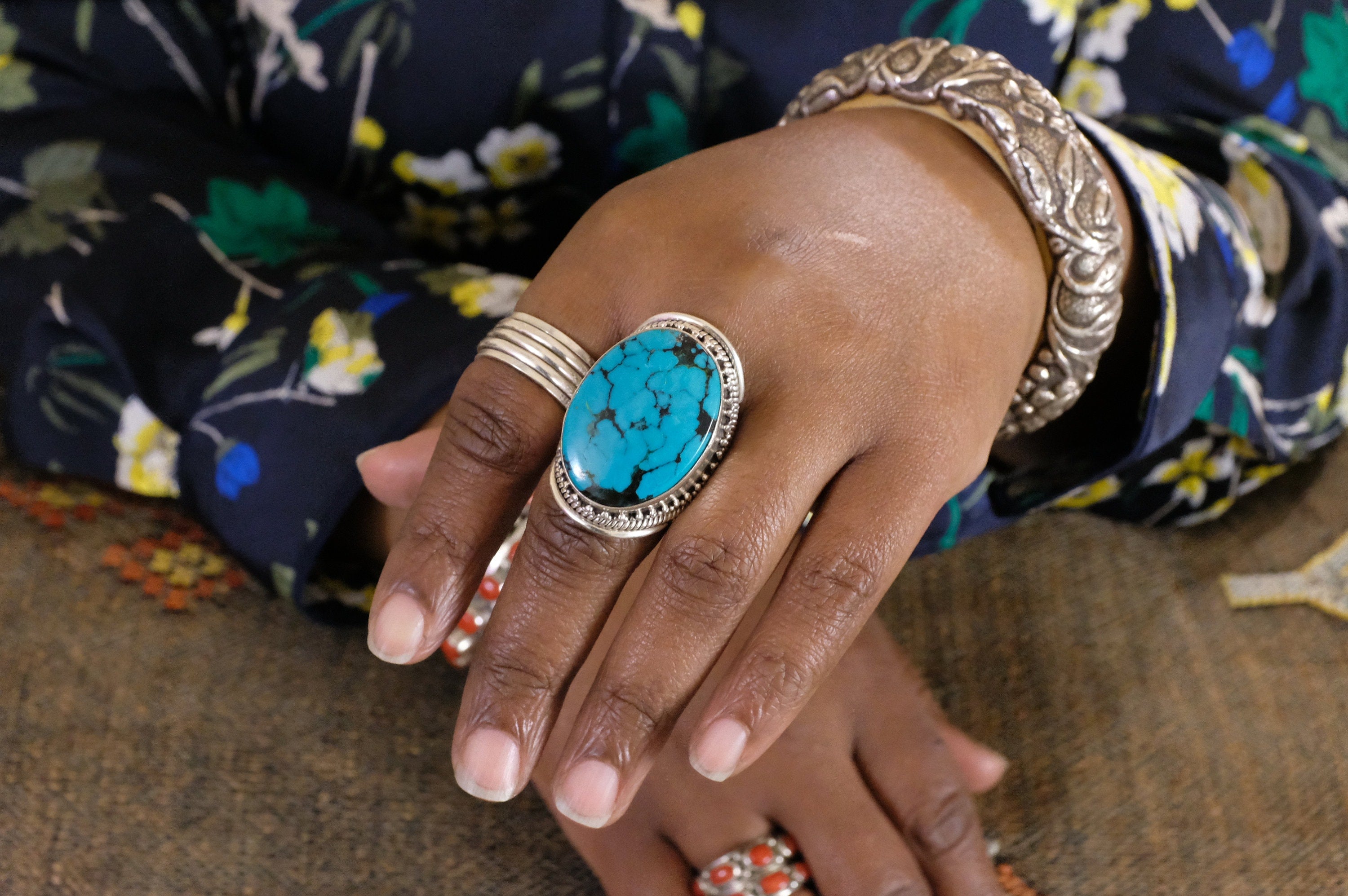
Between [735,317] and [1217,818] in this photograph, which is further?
[1217,818]

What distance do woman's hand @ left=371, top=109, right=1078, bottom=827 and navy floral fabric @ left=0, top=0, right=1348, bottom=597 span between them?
7.1 inches

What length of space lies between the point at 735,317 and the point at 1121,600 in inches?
18.8

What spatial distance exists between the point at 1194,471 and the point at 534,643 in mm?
642

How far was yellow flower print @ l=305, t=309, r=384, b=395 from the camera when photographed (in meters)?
0.65

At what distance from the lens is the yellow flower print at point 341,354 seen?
2.12 ft

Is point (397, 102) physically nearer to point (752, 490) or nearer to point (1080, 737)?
point (752, 490)

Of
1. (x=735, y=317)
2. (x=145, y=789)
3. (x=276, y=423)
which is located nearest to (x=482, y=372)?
(x=735, y=317)

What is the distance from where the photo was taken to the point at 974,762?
0.63m

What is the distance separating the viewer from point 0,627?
2.14 ft

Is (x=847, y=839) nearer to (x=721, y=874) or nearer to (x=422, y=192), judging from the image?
(x=721, y=874)

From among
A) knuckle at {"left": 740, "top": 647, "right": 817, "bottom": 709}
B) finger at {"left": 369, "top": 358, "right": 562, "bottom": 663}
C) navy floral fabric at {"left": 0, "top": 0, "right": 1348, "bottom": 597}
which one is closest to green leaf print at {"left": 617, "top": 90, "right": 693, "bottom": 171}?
navy floral fabric at {"left": 0, "top": 0, "right": 1348, "bottom": 597}

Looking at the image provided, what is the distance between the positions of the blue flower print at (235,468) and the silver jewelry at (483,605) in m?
0.18

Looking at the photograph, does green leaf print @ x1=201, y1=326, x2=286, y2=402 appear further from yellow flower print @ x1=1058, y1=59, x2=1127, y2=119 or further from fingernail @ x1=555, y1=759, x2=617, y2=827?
yellow flower print @ x1=1058, y1=59, x2=1127, y2=119

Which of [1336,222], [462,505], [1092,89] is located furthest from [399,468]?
[1336,222]
